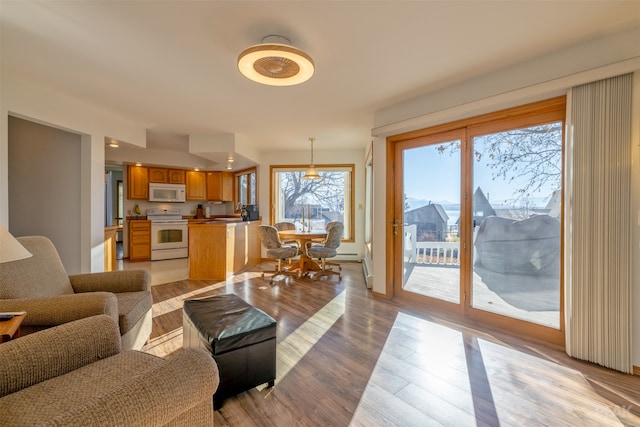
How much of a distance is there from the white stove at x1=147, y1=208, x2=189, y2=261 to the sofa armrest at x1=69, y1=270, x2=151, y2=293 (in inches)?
166

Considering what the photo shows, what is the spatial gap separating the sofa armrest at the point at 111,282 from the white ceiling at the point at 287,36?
72.9 inches

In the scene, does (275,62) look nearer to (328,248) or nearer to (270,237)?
(270,237)

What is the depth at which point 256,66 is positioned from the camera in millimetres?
2049

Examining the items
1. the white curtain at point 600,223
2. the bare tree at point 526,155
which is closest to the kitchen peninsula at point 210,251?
the bare tree at point 526,155

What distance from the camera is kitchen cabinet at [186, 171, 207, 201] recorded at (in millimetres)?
6766

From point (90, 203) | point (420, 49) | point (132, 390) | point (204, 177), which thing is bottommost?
point (132, 390)

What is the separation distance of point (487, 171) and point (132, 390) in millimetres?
3249

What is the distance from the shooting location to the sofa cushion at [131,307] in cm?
184

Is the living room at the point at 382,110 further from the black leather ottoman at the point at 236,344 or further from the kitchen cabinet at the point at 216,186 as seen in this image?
the kitchen cabinet at the point at 216,186

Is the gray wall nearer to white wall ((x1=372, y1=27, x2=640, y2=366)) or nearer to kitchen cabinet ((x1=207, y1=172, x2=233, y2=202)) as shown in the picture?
kitchen cabinet ((x1=207, y1=172, x2=233, y2=202))

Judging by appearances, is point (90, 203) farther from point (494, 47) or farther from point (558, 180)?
point (558, 180)

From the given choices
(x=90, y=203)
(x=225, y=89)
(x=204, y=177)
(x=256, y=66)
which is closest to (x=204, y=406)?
(x=256, y=66)

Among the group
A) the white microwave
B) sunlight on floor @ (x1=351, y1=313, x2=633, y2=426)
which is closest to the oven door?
the white microwave

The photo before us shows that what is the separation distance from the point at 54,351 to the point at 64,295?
2.70ft
